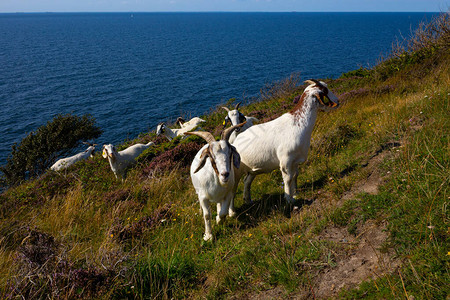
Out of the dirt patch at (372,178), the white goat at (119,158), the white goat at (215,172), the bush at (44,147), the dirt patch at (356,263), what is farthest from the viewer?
the bush at (44,147)

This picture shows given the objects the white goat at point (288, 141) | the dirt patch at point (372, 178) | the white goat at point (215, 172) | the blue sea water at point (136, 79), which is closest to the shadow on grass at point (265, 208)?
the white goat at point (288, 141)

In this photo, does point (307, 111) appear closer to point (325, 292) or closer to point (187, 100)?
point (325, 292)

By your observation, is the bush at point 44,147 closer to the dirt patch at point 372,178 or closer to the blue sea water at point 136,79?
the blue sea water at point 136,79

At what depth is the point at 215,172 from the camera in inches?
221

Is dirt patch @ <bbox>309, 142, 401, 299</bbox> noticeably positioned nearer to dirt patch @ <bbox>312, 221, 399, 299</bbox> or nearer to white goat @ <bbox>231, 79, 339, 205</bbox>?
dirt patch @ <bbox>312, 221, 399, 299</bbox>

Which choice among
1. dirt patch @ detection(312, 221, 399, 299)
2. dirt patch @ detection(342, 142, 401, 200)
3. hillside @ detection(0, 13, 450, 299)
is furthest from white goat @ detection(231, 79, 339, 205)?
dirt patch @ detection(312, 221, 399, 299)

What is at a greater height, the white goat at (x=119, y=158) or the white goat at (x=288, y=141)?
the white goat at (x=288, y=141)

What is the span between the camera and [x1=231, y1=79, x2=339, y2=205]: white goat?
259 inches

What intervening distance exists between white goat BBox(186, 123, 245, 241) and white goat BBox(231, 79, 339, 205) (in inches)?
38.9

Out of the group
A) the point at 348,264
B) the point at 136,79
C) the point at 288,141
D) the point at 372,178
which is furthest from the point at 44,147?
the point at 136,79

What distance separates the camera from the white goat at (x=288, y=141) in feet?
21.6

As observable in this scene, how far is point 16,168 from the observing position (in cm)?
1877

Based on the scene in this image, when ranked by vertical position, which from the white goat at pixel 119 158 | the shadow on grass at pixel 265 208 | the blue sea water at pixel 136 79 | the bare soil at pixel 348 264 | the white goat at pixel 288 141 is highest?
the white goat at pixel 288 141

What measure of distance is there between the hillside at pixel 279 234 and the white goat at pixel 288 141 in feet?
2.48
